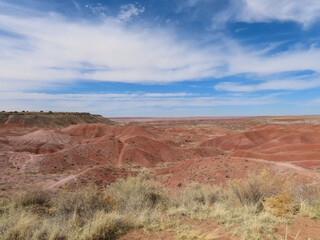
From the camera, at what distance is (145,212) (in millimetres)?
6793

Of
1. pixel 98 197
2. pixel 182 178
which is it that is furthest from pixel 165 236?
pixel 182 178

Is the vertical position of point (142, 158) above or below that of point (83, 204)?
below

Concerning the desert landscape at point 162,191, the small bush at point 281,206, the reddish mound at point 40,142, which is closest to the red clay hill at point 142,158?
the reddish mound at point 40,142

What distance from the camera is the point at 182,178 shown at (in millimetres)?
18031

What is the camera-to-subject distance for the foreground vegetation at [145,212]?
4.99 meters

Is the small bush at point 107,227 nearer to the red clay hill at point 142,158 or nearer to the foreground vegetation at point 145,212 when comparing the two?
the foreground vegetation at point 145,212

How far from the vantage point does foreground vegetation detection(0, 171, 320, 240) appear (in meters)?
4.99

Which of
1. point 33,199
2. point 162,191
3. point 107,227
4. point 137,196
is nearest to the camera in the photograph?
point 107,227

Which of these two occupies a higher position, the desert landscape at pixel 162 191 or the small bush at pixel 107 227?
the small bush at pixel 107 227

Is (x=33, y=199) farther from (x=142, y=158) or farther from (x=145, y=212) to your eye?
(x=142, y=158)

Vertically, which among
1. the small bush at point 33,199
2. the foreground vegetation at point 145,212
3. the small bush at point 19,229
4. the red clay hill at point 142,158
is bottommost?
the red clay hill at point 142,158

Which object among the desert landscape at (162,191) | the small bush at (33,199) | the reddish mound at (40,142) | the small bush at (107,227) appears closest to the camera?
A: the small bush at (107,227)

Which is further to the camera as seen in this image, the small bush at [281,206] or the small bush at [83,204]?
the small bush at [281,206]

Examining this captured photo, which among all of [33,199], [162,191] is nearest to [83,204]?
[33,199]
